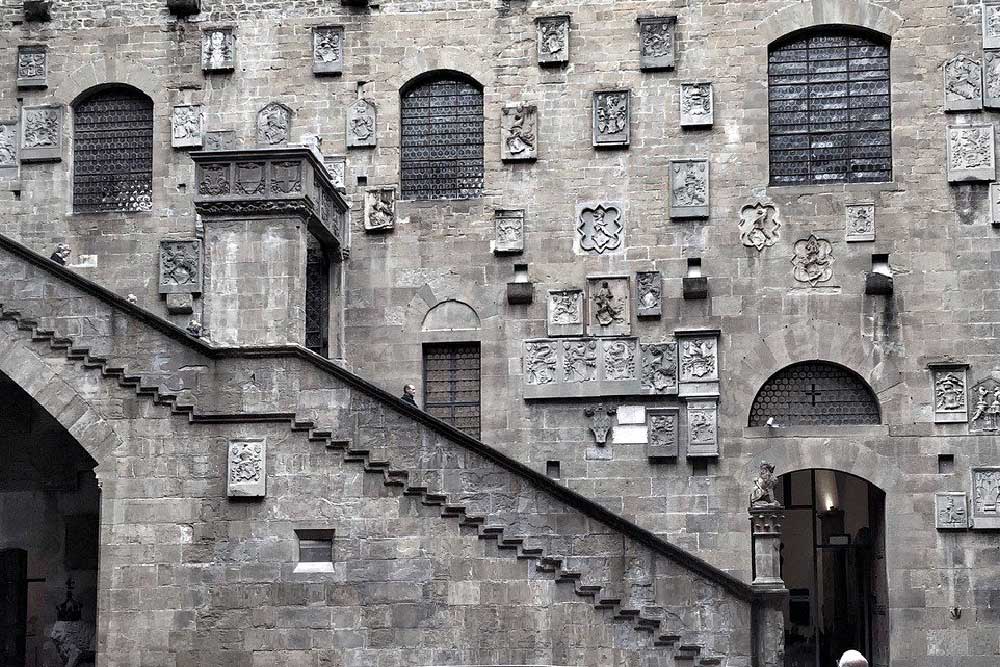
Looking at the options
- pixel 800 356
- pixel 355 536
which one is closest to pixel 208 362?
pixel 355 536

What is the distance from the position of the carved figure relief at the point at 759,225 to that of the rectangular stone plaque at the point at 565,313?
9.06ft

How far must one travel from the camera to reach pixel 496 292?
2873 cm

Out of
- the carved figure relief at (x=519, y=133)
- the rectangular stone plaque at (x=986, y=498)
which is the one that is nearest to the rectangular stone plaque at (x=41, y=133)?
the carved figure relief at (x=519, y=133)

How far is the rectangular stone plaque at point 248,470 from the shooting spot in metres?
23.4

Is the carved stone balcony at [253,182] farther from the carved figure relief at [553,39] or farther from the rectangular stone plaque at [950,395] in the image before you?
the rectangular stone plaque at [950,395]

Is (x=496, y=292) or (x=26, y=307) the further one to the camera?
(x=496, y=292)

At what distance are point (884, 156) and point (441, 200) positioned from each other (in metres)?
7.07

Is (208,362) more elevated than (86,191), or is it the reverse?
(86,191)

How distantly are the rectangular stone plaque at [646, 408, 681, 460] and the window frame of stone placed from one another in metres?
9.14

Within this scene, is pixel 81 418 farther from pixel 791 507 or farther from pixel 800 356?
pixel 791 507

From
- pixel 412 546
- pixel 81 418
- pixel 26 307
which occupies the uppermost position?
pixel 26 307

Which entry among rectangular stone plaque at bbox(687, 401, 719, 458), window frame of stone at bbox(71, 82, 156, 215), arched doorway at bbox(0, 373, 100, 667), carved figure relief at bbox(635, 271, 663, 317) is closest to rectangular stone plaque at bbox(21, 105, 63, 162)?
window frame of stone at bbox(71, 82, 156, 215)

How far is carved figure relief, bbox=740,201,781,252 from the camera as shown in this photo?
28266 millimetres

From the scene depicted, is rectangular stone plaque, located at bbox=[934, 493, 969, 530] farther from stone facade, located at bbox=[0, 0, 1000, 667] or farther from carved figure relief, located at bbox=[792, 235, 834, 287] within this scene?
carved figure relief, located at bbox=[792, 235, 834, 287]
